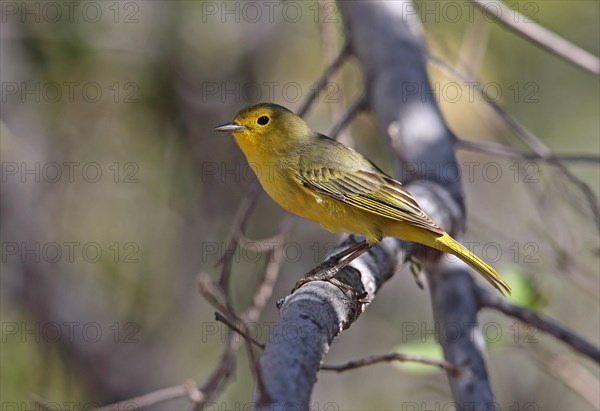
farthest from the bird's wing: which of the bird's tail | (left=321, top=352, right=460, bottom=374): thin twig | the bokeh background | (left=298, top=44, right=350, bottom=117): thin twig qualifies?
the bokeh background

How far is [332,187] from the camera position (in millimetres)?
3658

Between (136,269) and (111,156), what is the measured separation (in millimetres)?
1008

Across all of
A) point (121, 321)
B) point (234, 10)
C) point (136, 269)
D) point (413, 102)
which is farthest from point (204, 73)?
point (413, 102)

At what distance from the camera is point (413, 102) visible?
356 centimetres

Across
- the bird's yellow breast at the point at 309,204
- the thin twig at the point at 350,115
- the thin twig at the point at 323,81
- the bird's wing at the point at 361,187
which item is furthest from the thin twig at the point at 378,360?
the thin twig at the point at 323,81

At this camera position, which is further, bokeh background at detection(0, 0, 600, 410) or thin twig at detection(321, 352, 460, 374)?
bokeh background at detection(0, 0, 600, 410)

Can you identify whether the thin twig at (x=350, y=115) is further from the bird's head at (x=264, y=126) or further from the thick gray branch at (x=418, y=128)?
the bird's head at (x=264, y=126)

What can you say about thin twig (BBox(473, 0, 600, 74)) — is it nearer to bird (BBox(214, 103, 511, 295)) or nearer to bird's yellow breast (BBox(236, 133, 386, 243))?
bird (BBox(214, 103, 511, 295))

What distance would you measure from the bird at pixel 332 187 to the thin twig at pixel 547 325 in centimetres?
27

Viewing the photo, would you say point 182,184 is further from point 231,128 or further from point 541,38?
point 541,38

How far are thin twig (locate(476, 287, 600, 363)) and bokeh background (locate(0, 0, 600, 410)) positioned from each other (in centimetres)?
242

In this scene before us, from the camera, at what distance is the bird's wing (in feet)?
11.0

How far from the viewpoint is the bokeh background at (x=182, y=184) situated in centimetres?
559

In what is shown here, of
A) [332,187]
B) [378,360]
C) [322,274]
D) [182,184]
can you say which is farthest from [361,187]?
[182,184]
